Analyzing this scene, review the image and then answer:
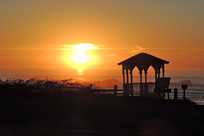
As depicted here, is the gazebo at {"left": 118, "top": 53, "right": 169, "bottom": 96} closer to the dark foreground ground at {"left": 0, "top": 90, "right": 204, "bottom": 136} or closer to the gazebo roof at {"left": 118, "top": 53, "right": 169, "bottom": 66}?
the gazebo roof at {"left": 118, "top": 53, "right": 169, "bottom": 66}

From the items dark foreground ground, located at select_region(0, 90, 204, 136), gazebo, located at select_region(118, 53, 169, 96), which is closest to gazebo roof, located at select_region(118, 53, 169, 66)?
gazebo, located at select_region(118, 53, 169, 96)

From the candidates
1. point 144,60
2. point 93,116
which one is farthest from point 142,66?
point 93,116

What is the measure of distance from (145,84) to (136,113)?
12118mm

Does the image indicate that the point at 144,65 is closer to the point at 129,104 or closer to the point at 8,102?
the point at 129,104

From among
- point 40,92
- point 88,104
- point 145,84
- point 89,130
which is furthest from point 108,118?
point 145,84

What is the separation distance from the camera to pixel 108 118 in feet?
71.7

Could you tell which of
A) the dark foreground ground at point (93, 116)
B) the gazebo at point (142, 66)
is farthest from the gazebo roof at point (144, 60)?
the dark foreground ground at point (93, 116)

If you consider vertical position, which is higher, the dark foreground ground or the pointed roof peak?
the pointed roof peak

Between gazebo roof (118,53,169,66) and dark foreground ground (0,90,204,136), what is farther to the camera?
gazebo roof (118,53,169,66)

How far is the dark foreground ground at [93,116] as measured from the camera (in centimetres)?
1836

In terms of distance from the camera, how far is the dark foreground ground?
18.4 m

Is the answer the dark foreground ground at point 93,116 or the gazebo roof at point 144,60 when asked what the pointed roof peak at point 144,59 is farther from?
the dark foreground ground at point 93,116

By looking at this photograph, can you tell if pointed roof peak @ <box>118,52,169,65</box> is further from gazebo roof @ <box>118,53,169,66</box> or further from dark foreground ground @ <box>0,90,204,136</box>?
dark foreground ground @ <box>0,90,204,136</box>

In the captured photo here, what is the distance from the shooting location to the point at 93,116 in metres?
22.5
